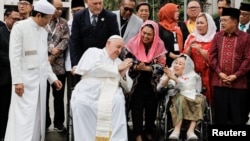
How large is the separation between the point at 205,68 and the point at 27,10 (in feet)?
8.76

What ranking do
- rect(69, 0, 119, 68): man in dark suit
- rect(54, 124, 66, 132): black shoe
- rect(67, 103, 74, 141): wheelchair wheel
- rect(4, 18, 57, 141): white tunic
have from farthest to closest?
1. rect(54, 124, 66, 132): black shoe
2. rect(69, 0, 119, 68): man in dark suit
3. rect(67, 103, 74, 141): wheelchair wheel
4. rect(4, 18, 57, 141): white tunic

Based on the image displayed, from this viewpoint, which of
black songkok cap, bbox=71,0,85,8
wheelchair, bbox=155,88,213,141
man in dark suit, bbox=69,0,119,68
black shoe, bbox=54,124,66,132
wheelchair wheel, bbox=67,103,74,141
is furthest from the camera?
black songkok cap, bbox=71,0,85,8

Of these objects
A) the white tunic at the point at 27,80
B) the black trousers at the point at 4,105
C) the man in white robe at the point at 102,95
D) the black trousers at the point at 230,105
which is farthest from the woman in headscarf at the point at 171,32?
the black trousers at the point at 4,105

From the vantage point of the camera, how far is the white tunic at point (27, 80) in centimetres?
703

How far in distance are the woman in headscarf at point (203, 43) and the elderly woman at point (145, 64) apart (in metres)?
0.52

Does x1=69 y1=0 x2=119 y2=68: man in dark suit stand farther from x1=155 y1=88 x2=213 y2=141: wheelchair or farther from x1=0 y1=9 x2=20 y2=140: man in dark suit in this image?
x1=155 y1=88 x2=213 y2=141: wheelchair

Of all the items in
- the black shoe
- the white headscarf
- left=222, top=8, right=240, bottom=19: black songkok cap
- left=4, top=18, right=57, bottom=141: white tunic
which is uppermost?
left=222, top=8, right=240, bottom=19: black songkok cap

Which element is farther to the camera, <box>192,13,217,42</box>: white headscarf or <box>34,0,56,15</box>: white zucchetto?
<box>192,13,217,42</box>: white headscarf

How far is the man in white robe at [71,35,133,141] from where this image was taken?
6.92 m

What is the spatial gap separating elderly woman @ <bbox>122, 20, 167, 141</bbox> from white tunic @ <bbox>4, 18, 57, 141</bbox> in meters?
1.25

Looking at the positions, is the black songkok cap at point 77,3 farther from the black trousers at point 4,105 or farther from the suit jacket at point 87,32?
the black trousers at point 4,105

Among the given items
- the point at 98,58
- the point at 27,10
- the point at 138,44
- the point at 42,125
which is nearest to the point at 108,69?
the point at 98,58

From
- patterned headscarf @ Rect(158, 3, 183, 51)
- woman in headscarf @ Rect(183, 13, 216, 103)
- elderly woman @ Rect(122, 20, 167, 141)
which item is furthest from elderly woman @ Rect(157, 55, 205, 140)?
patterned headscarf @ Rect(158, 3, 183, 51)

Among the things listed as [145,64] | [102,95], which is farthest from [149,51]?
[102,95]
